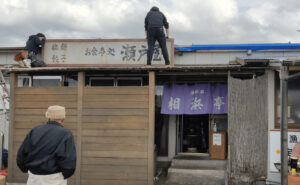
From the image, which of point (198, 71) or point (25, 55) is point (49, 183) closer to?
point (198, 71)

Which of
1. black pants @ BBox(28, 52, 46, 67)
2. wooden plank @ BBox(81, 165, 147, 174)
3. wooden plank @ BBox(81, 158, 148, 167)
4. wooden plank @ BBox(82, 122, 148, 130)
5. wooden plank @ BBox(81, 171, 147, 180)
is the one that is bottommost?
wooden plank @ BBox(81, 171, 147, 180)

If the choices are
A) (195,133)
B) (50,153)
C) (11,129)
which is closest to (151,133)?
(11,129)

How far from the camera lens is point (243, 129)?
948 cm

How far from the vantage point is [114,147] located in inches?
381

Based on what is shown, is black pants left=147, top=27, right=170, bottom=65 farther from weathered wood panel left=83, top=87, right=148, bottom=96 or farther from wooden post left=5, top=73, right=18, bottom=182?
wooden post left=5, top=73, right=18, bottom=182

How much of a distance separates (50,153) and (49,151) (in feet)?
0.11

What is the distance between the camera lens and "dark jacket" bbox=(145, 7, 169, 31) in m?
10.2

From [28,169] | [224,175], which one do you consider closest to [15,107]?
[28,169]

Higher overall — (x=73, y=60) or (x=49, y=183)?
(x=73, y=60)

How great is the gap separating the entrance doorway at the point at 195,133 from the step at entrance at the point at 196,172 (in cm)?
164

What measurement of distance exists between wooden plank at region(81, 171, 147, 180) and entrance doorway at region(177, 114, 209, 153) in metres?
4.07

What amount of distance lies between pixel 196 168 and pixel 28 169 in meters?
7.17

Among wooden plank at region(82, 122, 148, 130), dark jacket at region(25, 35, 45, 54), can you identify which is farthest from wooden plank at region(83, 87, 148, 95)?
dark jacket at region(25, 35, 45, 54)

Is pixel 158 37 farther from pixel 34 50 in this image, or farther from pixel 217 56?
pixel 34 50
